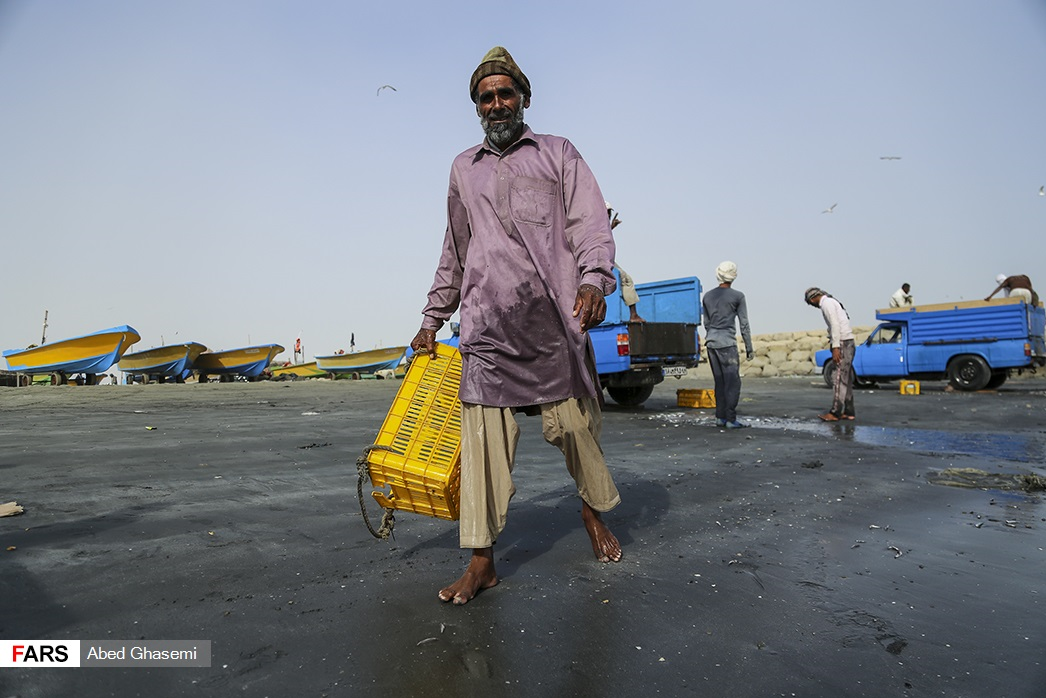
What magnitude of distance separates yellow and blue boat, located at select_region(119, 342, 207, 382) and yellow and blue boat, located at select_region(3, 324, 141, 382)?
3.19 m

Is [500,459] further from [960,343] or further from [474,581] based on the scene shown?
[960,343]

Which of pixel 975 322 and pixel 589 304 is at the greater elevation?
pixel 589 304

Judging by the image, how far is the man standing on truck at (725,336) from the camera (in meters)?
8.42

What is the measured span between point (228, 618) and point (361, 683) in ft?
2.41

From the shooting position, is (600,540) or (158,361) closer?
(600,540)

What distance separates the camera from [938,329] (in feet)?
49.9

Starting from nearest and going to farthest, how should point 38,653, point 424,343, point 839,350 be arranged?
point 38,653
point 424,343
point 839,350

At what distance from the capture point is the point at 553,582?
265cm

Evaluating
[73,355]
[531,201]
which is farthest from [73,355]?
[531,201]

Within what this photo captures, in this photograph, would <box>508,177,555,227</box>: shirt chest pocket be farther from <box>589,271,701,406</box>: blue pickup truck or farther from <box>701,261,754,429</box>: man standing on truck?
<box>589,271,701,406</box>: blue pickup truck

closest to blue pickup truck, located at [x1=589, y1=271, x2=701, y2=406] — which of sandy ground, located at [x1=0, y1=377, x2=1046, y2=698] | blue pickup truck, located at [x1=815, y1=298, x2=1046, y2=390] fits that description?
blue pickup truck, located at [x1=815, y1=298, x2=1046, y2=390]

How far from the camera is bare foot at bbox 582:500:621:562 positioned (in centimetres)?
292

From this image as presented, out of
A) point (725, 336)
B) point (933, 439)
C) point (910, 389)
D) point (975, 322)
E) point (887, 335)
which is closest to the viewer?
point (933, 439)

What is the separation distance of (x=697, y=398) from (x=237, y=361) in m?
25.1
